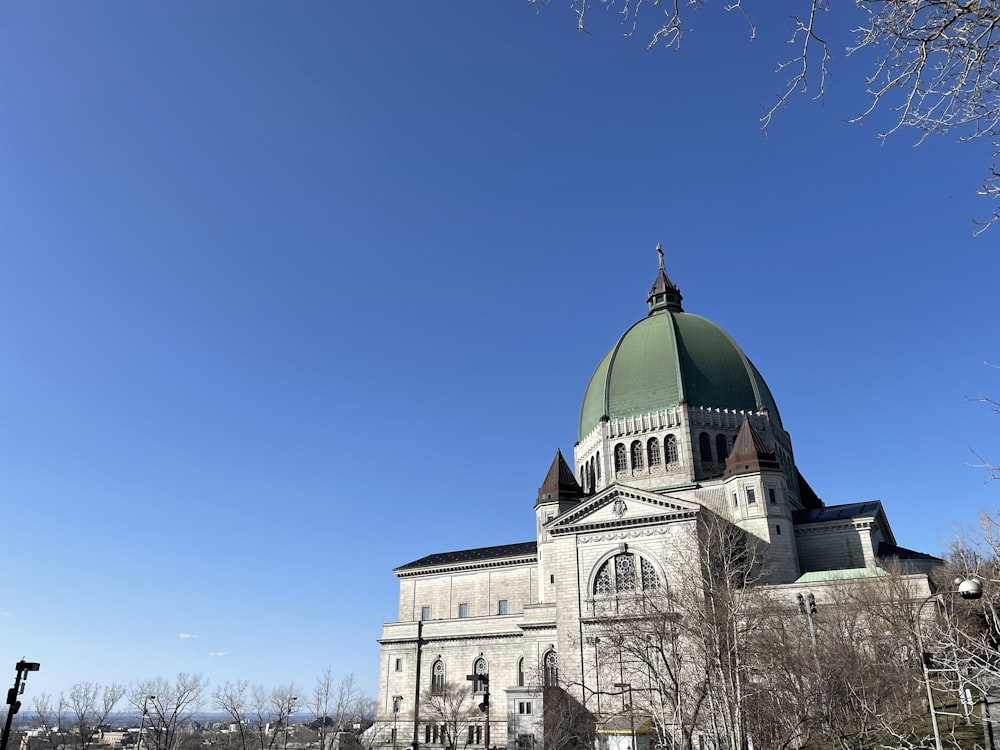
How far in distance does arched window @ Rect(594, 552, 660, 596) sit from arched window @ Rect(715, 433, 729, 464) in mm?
12839

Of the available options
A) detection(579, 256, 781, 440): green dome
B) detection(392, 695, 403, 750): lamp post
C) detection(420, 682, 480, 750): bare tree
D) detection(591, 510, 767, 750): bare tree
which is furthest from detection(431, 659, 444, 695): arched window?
detection(579, 256, 781, 440): green dome

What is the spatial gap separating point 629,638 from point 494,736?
77.7 feet

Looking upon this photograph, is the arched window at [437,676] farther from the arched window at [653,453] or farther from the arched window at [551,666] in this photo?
the arched window at [653,453]

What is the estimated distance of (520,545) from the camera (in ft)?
222

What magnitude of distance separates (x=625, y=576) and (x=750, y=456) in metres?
12.8

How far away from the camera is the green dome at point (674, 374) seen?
187 feet

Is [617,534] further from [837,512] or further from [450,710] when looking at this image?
[450,710]

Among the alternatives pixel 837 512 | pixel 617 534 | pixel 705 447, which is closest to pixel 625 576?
pixel 617 534

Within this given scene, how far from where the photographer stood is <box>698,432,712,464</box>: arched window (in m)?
54.7

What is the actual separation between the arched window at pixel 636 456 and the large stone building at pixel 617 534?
0.18 metres

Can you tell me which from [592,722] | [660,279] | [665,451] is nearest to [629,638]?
[592,722]

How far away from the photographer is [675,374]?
57312mm

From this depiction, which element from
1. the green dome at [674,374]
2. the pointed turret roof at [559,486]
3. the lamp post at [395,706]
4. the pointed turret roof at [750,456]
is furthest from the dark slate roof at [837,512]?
the lamp post at [395,706]

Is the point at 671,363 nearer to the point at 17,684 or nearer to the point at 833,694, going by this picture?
the point at 833,694
